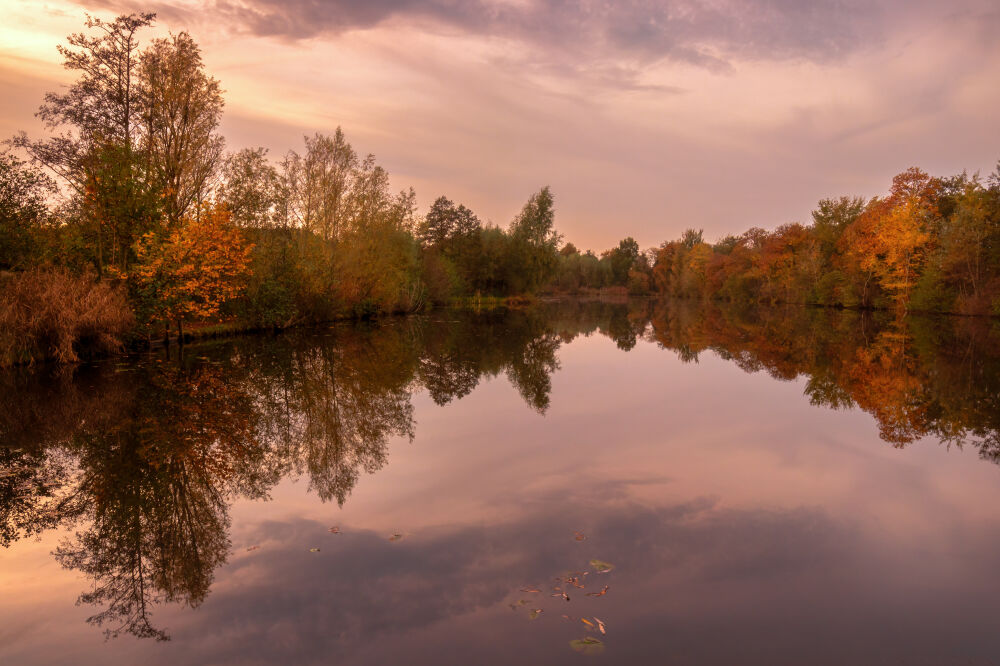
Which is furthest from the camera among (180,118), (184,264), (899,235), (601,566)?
(899,235)

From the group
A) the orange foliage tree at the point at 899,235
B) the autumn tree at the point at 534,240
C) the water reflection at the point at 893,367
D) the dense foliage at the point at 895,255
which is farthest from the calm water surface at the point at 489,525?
the autumn tree at the point at 534,240

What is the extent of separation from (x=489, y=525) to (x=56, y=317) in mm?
15558

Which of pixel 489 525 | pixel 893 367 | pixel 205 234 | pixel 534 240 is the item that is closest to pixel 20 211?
pixel 205 234

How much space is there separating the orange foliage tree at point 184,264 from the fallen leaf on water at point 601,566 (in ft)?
60.1

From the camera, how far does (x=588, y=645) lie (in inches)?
165

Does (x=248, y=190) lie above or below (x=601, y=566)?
above

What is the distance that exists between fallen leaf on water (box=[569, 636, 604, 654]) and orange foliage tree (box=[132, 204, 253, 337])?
19.0 metres

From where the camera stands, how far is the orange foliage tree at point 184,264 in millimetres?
18719

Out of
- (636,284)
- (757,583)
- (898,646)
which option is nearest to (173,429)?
(757,583)

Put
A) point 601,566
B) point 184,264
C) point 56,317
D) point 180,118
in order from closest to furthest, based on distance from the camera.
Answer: point 601,566, point 56,317, point 184,264, point 180,118

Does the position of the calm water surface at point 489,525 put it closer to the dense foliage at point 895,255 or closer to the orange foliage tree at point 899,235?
the dense foliage at point 895,255

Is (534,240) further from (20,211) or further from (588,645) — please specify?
(588,645)

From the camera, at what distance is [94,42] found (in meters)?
23.4

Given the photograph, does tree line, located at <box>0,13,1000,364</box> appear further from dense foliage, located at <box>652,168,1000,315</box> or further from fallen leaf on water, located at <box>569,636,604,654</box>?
fallen leaf on water, located at <box>569,636,604,654</box>
